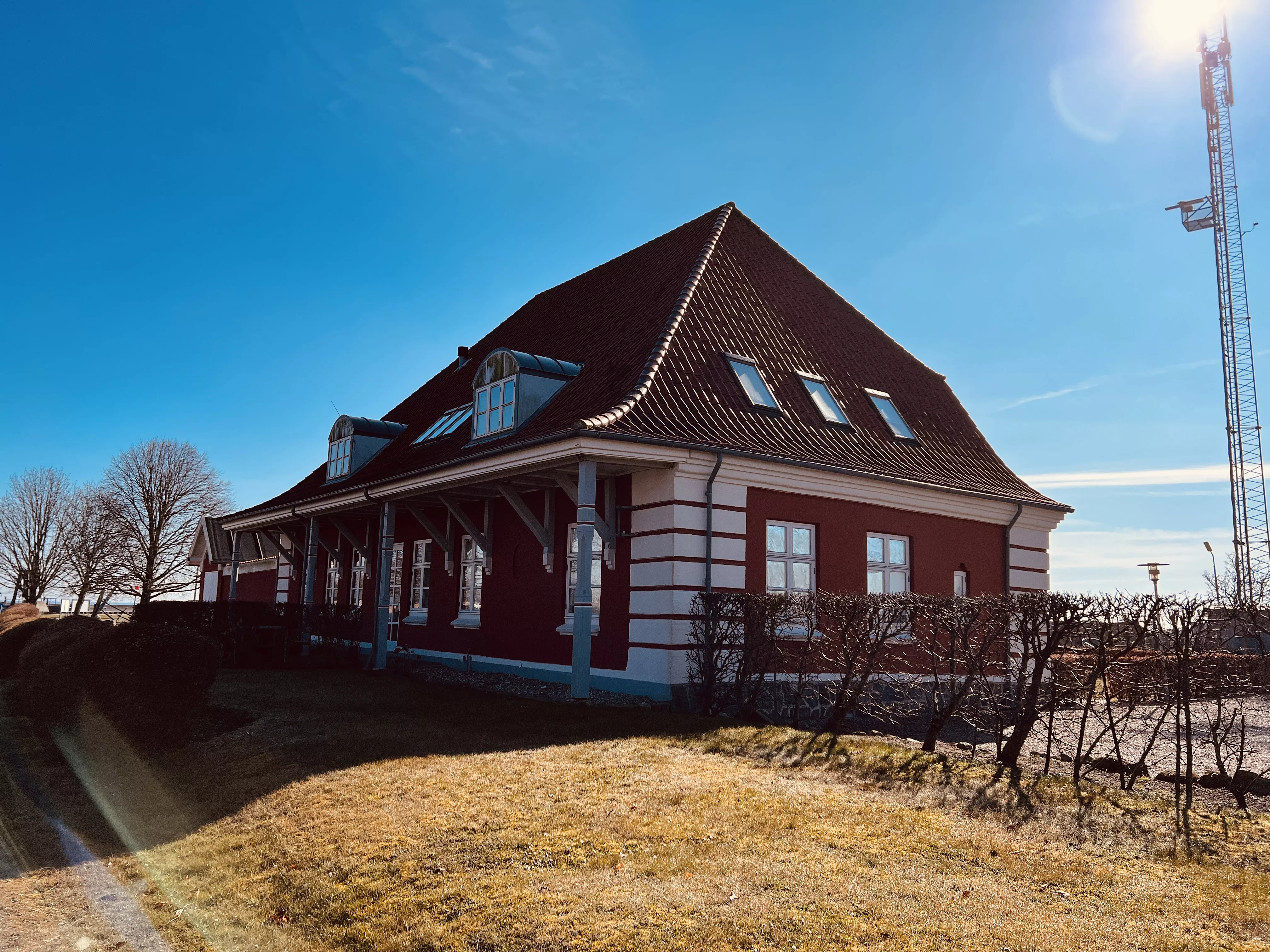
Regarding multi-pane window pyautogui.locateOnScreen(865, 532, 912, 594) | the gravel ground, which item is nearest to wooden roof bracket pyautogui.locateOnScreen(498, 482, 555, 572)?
the gravel ground

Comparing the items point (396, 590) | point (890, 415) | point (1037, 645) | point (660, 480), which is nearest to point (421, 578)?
point (396, 590)

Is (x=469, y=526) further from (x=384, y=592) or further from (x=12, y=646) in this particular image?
(x=12, y=646)

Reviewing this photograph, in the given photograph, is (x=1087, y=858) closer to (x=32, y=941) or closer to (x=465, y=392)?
(x=32, y=941)

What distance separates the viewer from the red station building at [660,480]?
13.0 meters

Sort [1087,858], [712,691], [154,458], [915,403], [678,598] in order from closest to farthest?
[1087,858] < [712,691] < [678,598] < [915,403] < [154,458]

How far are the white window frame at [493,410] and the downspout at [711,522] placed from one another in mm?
3654

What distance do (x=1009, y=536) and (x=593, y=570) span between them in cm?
900

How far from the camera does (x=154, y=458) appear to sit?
163 feet

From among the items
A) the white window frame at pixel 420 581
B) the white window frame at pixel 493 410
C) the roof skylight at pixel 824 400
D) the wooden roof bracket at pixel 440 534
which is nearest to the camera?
the white window frame at pixel 493 410

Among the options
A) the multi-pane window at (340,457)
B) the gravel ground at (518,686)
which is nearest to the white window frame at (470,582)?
the gravel ground at (518,686)

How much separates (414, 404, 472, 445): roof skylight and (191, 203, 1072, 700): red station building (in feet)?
0.61

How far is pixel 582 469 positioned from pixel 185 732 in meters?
5.66

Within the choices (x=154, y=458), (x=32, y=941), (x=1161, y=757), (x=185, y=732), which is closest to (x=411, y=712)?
(x=185, y=732)

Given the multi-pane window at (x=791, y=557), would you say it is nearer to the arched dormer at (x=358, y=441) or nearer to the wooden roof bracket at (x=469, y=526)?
the wooden roof bracket at (x=469, y=526)
